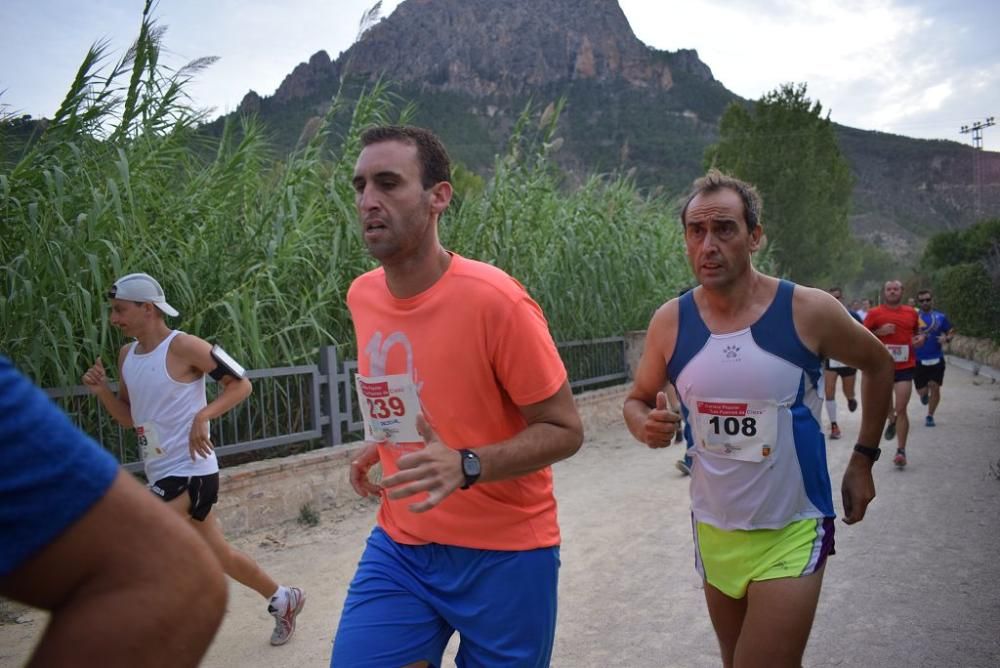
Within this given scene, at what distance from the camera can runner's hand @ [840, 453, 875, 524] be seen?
3.03 meters

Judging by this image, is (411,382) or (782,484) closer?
(411,382)

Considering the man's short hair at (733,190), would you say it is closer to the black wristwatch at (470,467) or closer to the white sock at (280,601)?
the black wristwatch at (470,467)

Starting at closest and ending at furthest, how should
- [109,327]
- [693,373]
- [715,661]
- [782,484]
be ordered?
1. [782,484]
2. [693,373]
3. [715,661]
4. [109,327]

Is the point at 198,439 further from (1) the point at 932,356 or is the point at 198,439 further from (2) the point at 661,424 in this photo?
(1) the point at 932,356

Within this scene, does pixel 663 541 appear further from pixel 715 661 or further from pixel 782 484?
pixel 782 484

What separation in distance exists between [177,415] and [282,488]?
2.53 meters

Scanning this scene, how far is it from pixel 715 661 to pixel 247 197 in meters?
5.34

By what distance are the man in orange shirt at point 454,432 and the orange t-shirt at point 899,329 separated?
8318 millimetres

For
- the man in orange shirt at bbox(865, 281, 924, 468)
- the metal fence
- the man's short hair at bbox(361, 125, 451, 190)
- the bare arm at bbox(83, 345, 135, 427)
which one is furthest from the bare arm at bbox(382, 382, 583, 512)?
the man in orange shirt at bbox(865, 281, 924, 468)

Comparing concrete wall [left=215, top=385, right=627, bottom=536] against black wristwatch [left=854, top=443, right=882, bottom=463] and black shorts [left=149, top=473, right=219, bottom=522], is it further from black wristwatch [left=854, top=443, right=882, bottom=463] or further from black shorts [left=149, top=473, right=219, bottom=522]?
black wristwatch [left=854, top=443, right=882, bottom=463]

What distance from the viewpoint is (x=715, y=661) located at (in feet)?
13.5

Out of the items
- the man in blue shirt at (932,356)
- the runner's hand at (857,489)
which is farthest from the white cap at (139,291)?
the man in blue shirt at (932,356)

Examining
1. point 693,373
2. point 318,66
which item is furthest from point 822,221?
point 693,373

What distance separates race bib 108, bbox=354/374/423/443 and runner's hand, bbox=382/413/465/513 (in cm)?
57
